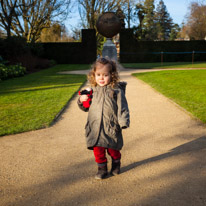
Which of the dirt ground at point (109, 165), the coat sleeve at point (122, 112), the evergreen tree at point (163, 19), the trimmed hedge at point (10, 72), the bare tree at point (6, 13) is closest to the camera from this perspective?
the dirt ground at point (109, 165)

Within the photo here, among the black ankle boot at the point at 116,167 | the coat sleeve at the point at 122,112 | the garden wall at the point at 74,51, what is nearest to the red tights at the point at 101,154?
the black ankle boot at the point at 116,167

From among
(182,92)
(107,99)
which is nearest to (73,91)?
(182,92)

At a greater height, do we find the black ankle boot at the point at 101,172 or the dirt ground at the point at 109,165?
the black ankle boot at the point at 101,172

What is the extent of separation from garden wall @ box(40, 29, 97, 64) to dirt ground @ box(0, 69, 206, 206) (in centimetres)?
1816

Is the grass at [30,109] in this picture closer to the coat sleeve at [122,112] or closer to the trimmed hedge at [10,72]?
the coat sleeve at [122,112]

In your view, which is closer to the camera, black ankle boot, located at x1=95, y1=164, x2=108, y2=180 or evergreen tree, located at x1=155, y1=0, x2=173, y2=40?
black ankle boot, located at x1=95, y1=164, x2=108, y2=180

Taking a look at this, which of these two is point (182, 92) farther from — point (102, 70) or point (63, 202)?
point (63, 202)

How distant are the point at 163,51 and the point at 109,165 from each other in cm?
2149

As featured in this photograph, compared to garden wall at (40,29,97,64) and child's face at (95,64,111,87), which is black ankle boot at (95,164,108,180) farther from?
garden wall at (40,29,97,64)

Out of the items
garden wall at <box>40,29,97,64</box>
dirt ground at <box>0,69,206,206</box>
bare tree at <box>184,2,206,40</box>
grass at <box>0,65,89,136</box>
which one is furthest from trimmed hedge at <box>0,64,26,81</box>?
bare tree at <box>184,2,206,40</box>

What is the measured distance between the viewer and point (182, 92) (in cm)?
722

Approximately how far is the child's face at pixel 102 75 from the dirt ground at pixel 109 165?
3.38 ft

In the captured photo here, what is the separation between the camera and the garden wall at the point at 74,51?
21938mm

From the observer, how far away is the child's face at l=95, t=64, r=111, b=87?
2463 millimetres
